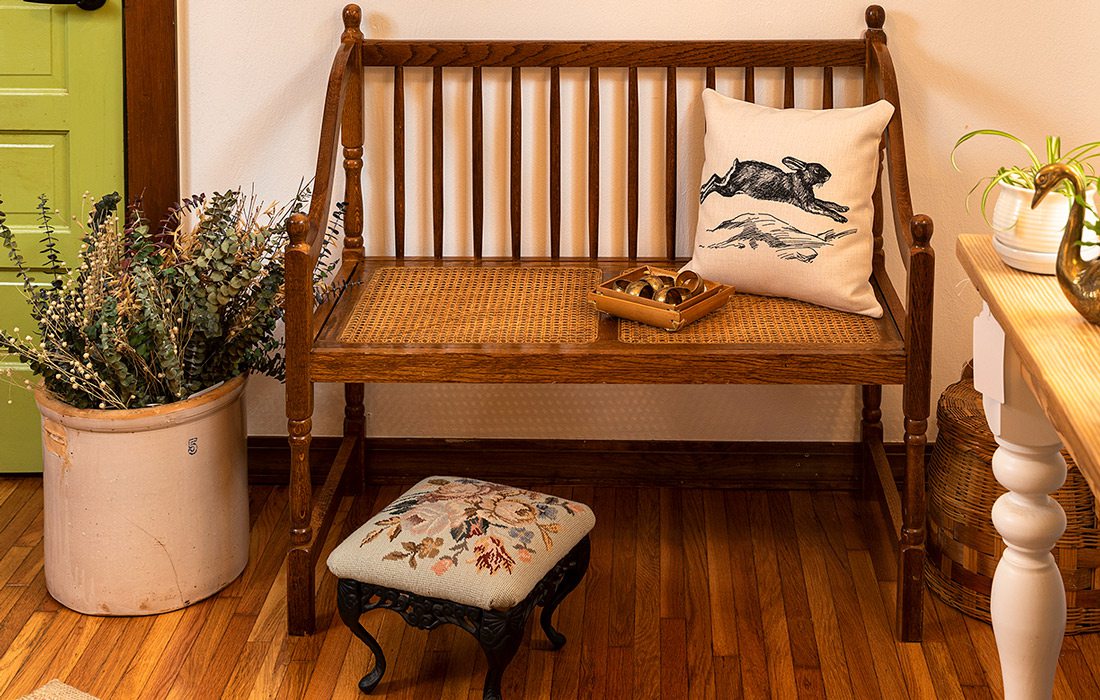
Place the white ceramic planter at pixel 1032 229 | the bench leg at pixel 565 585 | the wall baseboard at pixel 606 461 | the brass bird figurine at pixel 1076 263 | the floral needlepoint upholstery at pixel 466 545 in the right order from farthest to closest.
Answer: the wall baseboard at pixel 606 461, the bench leg at pixel 565 585, the floral needlepoint upholstery at pixel 466 545, the white ceramic planter at pixel 1032 229, the brass bird figurine at pixel 1076 263

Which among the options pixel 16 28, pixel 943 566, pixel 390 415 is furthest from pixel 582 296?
pixel 16 28

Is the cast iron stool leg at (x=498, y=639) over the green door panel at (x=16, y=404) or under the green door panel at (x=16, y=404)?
under

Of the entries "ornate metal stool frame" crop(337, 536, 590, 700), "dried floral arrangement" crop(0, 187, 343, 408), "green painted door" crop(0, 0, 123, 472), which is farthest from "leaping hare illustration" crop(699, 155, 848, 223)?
"green painted door" crop(0, 0, 123, 472)

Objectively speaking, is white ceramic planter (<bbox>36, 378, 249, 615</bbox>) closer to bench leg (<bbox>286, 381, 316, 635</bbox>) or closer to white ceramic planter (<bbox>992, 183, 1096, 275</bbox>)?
bench leg (<bbox>286, 381, 316, 635</bbox>)

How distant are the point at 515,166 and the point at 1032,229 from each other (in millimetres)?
1498

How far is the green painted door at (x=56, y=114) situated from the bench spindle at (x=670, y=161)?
1260 millimetres

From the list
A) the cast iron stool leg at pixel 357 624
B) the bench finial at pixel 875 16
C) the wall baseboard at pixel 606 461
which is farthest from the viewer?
the wall baseboard at pixel 606 461

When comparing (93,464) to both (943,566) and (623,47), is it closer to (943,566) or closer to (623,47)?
(623,47)

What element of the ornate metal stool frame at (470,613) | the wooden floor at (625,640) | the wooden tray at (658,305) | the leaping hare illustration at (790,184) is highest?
the leaping hare illustration at (790,184)

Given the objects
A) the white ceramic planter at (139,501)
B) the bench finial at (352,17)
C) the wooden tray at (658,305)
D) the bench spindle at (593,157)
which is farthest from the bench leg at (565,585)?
the bench finial at (352,17)

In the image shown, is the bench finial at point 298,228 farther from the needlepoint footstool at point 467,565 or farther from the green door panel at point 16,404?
the green door panel at point 16,404

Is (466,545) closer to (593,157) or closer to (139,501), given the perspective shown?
(139,501)

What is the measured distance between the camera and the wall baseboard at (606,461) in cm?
324

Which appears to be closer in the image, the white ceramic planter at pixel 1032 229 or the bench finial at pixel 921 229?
the white ceramic planter at pixel 1032 229
